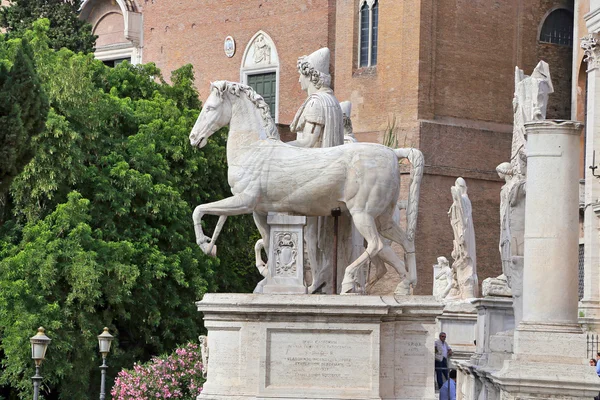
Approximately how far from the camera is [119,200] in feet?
98.1

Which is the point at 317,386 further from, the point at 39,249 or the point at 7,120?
the point at 39,249

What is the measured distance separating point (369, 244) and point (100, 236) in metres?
15.5

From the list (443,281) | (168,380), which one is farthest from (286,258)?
(443,281)

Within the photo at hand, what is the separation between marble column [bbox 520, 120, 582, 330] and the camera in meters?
14.3

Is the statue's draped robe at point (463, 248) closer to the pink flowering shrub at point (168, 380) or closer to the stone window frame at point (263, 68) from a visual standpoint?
the pink flowering shrub at point (168, 380)

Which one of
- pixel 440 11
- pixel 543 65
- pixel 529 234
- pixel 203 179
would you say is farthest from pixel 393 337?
pixel 440 11

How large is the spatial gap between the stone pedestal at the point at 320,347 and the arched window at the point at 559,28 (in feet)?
95.3

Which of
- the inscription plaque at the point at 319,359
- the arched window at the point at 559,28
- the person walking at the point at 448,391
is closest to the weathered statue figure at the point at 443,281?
the person walking at the point at 448,391

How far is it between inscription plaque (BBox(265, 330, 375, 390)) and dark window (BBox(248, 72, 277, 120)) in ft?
106

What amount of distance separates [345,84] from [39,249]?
1540cm

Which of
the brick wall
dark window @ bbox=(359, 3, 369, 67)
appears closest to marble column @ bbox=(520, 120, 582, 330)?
dark window @ bbox=(359, 3, 369, 67)

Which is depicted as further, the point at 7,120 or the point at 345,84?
the point at 345,84

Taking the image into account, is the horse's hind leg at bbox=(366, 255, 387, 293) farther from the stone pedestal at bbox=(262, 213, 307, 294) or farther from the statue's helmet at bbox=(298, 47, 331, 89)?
the statue's helmet at bbox=(298, 47, 331, 89)

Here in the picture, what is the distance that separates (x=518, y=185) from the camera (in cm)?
1805
